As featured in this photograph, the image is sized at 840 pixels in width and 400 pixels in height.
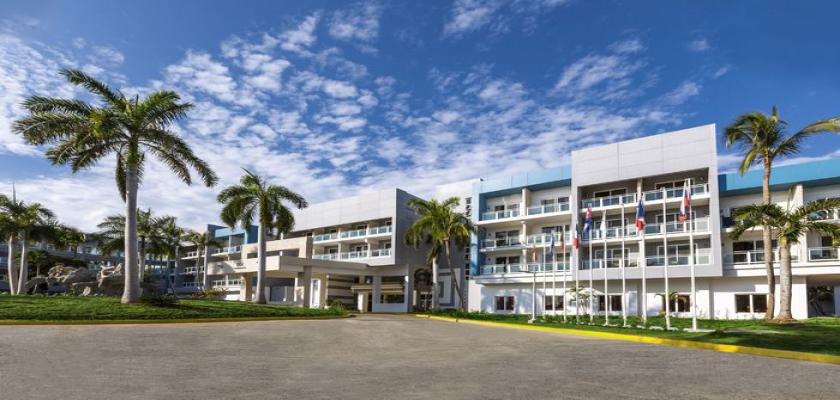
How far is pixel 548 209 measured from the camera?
4519cm

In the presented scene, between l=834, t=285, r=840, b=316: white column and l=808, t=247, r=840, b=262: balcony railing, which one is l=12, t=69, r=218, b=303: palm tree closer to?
l=808, t=247, r=840, b=262: balcony railing

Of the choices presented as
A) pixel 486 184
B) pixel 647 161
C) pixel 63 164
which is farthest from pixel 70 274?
pixel 647 161

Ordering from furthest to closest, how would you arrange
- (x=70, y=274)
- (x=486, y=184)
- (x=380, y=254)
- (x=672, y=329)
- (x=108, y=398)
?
(x=380, y=254), (x=486, y=184), (x=70, y=274), (x=672, y=329), (x=108, y=398)

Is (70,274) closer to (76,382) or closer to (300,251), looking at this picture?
(300,251)

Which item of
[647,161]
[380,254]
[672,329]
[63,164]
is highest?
[647,161]

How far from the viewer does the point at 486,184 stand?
49812mm

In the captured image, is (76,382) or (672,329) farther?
(672,329)

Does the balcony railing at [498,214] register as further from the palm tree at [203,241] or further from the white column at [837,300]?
the palm tree at [203,241]

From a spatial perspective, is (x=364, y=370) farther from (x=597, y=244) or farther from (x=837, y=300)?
(x=837, y=300)

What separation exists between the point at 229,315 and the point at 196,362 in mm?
15201

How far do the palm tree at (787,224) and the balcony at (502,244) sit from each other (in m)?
17.8

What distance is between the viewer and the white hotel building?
119 ft

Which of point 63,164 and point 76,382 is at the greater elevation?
point 63,164

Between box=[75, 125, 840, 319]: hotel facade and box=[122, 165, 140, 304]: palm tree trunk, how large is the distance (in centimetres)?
1942
